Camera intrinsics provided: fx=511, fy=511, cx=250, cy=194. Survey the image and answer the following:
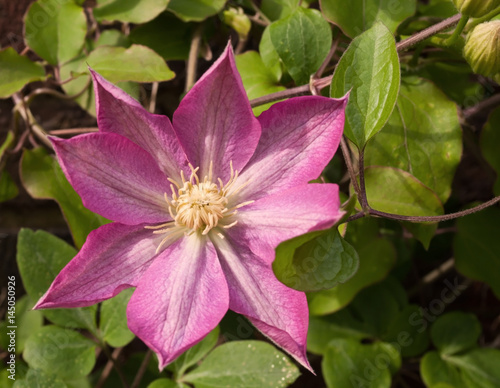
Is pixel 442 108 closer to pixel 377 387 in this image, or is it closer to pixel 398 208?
pixel 398 208

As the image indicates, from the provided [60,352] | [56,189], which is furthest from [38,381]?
[56,189]

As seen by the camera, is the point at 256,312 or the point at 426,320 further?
the point at 426,320

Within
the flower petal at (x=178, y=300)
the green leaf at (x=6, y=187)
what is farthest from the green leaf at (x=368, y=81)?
the green leaf at (x=6, y=187)

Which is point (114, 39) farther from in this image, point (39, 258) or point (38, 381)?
point (38, 381)

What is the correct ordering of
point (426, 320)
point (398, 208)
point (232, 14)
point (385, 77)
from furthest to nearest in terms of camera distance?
point (426, 320) → point (232, 14) → point (398, 208) → point (385, 77)

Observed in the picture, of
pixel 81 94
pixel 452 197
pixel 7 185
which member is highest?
pixel 81 94

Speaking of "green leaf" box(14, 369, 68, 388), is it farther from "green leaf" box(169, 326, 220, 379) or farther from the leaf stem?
the leaf stem

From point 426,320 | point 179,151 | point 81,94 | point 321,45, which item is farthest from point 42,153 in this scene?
point 426,320

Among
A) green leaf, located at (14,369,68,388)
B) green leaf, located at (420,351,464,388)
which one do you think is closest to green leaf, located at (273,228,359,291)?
green leaf, located at (14,369,68,388)
